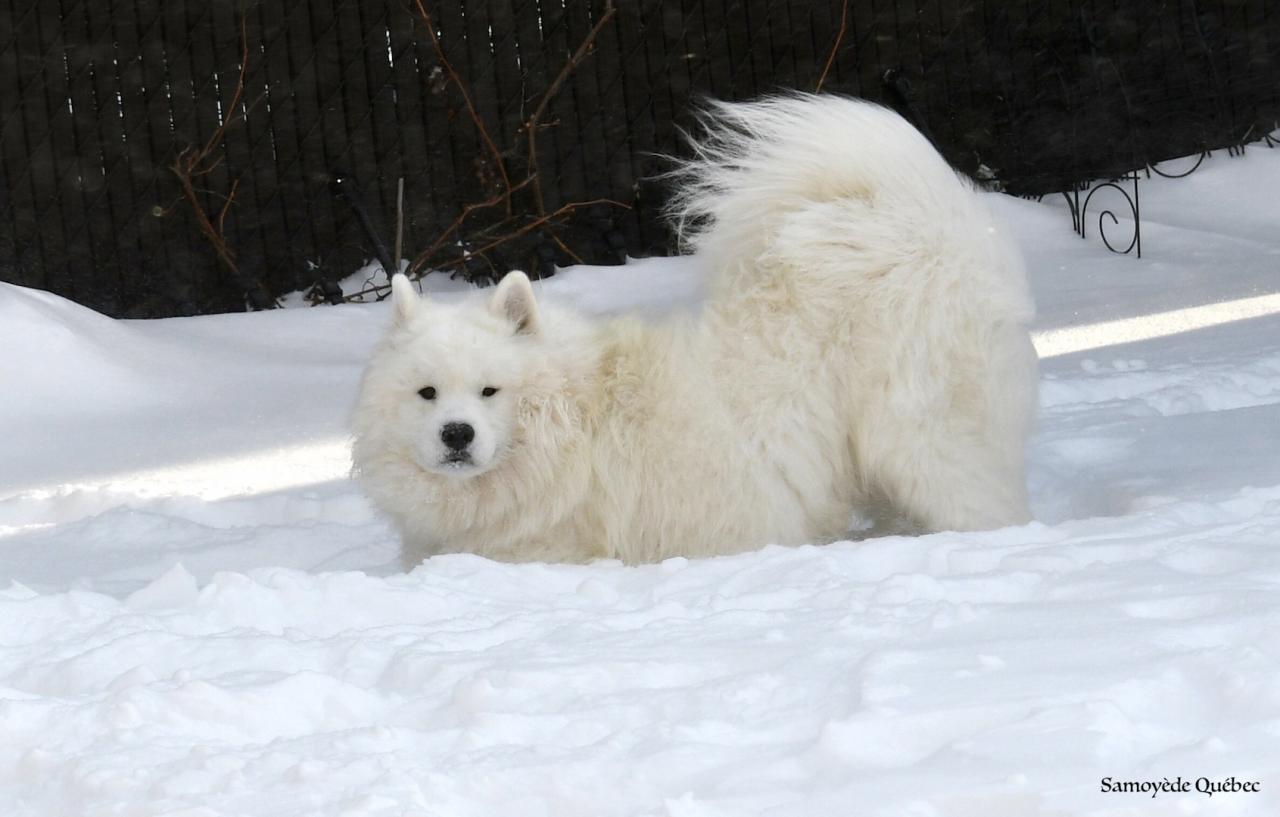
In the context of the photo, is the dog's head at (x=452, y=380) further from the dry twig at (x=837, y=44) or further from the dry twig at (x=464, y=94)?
the dry twig at (x=837, y=44)

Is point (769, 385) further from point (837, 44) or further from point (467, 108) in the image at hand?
point (837, 44)

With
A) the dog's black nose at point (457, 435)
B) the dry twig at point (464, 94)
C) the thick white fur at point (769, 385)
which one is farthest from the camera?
the dry twig at point (464, 94)

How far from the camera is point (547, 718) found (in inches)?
93.7

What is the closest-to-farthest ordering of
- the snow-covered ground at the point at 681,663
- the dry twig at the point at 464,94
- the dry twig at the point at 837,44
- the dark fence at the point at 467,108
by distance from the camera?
1. the snow-covered ground at the point at 681,663
2. the dark fence at the point at 467,108
3. the dry twig at the point at 464,94
4. the dry twig at the point at 837,44

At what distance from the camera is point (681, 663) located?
263 centimetres

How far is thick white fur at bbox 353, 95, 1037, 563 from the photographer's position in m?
4.00

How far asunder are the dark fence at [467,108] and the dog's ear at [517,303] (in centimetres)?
440

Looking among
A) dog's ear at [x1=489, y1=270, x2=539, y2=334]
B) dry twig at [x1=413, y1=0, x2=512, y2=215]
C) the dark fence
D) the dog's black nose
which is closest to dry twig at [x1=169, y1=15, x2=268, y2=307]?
the dark fence

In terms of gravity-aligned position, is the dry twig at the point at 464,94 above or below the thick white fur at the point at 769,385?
above

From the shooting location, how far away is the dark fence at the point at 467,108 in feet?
27.3

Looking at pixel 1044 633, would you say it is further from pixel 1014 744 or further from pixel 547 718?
pixel 547 718

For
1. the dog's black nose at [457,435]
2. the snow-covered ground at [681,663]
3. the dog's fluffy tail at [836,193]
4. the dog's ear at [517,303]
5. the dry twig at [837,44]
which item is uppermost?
the dry twig at [837,44]

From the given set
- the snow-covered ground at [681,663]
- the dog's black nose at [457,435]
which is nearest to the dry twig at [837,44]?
the snow-covered ground at [681,663]

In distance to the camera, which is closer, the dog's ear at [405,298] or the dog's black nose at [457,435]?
the dog's black nose at [457,435]
